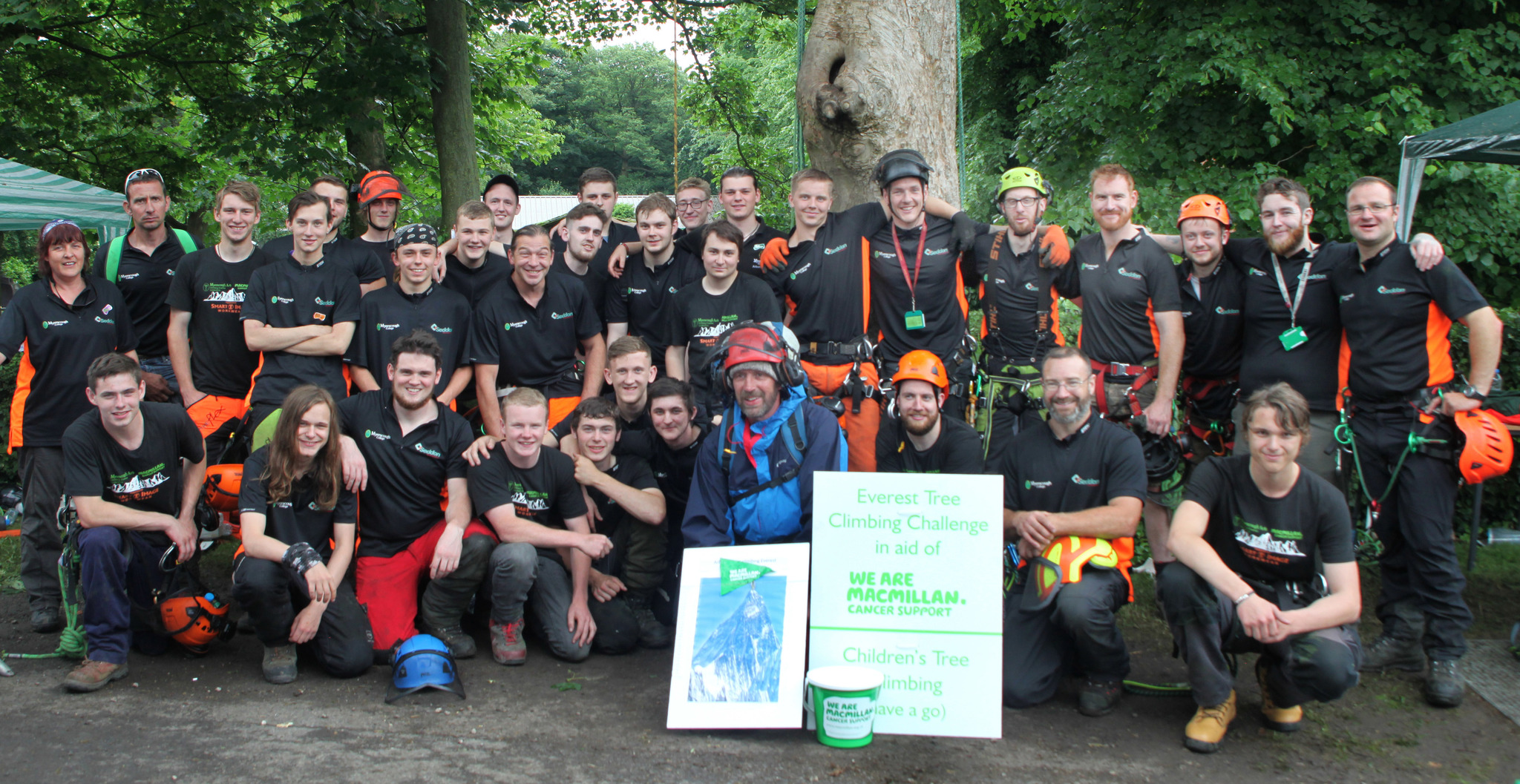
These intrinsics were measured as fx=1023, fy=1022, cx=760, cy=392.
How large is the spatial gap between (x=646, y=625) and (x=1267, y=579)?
300 cm

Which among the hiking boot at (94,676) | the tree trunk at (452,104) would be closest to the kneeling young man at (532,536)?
the hiking boot at (94,676)

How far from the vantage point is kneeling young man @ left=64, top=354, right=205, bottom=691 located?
15.9 ft

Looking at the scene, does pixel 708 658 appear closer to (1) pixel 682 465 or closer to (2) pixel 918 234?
(1) pixel 682 465

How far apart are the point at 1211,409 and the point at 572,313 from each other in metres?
3.73

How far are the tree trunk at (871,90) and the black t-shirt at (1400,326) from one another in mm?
2773

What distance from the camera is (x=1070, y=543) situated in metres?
4.52

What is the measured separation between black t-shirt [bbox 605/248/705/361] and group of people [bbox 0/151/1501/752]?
0.02 meters

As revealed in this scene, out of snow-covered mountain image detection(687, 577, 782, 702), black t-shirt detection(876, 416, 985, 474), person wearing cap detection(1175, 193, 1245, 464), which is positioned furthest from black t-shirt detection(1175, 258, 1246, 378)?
snow-covered mountain image detection(687, 577, 782, 702)

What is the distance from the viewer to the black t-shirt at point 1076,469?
15.0 ft

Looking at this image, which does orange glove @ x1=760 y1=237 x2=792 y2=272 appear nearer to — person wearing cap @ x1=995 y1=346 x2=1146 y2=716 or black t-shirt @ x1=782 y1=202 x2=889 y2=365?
black t-shirt @ x1=782 y1=202 x2=889 y2=365

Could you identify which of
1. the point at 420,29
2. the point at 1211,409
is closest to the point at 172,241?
the point at 420,29

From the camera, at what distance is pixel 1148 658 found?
16.9 ft

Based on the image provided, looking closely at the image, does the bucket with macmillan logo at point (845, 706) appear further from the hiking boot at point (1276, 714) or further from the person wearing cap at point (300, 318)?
the person wearing cap at point (300, 318)

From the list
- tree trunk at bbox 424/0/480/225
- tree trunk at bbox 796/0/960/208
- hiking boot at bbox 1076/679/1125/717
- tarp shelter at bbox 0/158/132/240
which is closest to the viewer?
hiking boot at bbox 1076/679/1125/717
